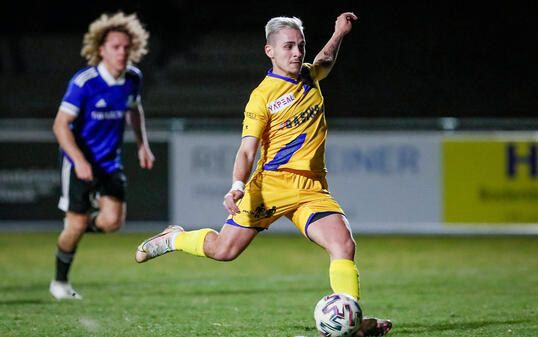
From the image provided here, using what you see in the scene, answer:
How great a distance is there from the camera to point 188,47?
1798 centimetres

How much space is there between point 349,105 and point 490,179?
4997mm

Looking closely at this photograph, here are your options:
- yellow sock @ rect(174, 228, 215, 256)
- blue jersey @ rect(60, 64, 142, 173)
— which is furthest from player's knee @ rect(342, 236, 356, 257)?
blue jersey @ rect(60, 64, 142, 173)

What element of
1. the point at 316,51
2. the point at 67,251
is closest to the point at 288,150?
the point at 67,251

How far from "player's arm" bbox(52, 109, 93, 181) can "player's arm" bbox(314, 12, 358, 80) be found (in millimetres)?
2059

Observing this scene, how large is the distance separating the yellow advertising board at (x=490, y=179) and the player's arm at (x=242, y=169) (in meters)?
7.31

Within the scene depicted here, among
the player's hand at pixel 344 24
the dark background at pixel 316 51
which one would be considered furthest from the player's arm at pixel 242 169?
the dark background at pixel 316 51

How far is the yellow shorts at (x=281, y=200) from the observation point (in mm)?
5434

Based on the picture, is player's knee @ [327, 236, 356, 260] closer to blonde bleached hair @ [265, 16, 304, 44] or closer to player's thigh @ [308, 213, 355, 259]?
player's thigh @ [308, 213, 355, 259]

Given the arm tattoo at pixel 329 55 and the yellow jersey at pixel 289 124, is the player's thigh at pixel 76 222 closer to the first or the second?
the yellow jersey at pixel 289 124

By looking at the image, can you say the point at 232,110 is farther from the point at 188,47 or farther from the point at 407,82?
the point at 407,82

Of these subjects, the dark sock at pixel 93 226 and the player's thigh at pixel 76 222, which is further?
the dark sock at pixel 93 226

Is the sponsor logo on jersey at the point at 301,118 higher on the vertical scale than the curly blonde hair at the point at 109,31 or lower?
lower

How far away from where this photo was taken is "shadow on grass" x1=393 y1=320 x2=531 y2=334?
5.73 meters

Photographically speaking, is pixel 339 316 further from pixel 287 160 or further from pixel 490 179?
pixel 490 179
